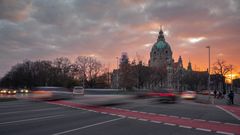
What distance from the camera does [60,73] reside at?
109000mm

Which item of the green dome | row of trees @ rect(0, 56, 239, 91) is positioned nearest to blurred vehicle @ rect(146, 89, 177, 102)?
row of trees @ rect(0, 56, 239, 91)

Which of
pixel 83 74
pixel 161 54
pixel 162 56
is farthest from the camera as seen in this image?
pixel 161 54

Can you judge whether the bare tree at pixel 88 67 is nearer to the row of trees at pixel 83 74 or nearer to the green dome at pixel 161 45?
the row of trees at pixel 83 74

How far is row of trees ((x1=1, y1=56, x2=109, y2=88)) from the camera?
101944 mm

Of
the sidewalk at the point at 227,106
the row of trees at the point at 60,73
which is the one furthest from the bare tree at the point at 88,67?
the sidewalk at the point at 227,106

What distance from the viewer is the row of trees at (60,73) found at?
102 metres

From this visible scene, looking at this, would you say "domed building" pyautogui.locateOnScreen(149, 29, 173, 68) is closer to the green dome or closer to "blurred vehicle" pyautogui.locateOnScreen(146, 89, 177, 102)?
the green dome

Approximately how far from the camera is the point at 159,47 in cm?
17288

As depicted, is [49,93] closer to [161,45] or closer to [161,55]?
[161,55]

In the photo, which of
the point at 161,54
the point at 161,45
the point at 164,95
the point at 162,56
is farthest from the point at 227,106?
the point at 161,45

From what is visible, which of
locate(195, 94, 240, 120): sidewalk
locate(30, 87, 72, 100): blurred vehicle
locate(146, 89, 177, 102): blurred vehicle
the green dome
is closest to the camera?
locate(195, 94, 240, 120): sidewalk

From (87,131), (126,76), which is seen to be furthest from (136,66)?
(87,131)

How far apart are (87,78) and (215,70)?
41.8m

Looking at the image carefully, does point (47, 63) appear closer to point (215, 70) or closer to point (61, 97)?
point (215, 70)
